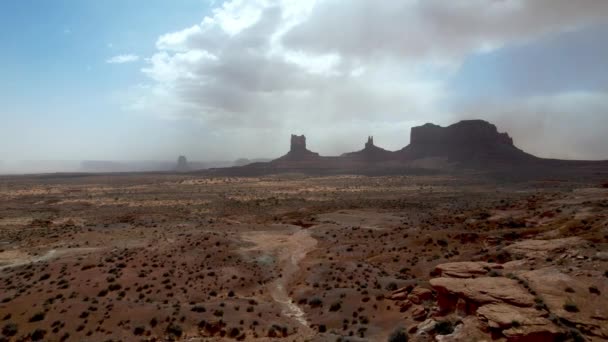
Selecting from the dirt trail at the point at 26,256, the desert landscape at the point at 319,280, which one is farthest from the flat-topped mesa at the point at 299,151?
the dirt trail at the point at 26,256

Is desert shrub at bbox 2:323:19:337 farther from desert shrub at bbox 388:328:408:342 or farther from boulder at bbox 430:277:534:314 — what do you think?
boulder at bbox 430:277:534:314

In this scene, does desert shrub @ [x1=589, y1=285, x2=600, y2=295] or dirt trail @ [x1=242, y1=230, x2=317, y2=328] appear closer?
desert shrub @ [x1=589, y1=285, x2=600, y2=295]

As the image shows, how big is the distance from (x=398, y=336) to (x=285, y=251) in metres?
19.7

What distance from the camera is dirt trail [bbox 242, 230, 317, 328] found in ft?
72.0

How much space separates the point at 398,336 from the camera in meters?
15.1

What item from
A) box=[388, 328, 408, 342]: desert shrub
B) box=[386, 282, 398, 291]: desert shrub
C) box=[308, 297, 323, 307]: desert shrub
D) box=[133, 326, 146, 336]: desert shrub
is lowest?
box=[133, 326, 146, 336]: desert shrub

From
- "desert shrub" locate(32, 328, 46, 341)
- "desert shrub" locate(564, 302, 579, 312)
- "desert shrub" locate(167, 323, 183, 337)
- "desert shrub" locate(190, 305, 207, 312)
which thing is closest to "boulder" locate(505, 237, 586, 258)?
"desert shrub" locate(564, 302, 579, 312)

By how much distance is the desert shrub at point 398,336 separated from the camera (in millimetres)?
14971

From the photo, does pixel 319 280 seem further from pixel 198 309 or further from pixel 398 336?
pixel 398 336

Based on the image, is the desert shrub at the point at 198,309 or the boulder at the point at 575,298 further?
the desert shrub at the point at 198,309

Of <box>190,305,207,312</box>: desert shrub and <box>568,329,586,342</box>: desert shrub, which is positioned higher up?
<box>568,329,586,342</box>: desert shrub

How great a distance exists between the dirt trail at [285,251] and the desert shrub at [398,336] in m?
5.55

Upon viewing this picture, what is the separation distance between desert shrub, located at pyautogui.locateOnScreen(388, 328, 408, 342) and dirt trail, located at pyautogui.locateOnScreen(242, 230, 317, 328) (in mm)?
5551

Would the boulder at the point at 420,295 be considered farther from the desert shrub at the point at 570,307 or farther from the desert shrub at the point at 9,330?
the desert shrub at the point at 9,330
